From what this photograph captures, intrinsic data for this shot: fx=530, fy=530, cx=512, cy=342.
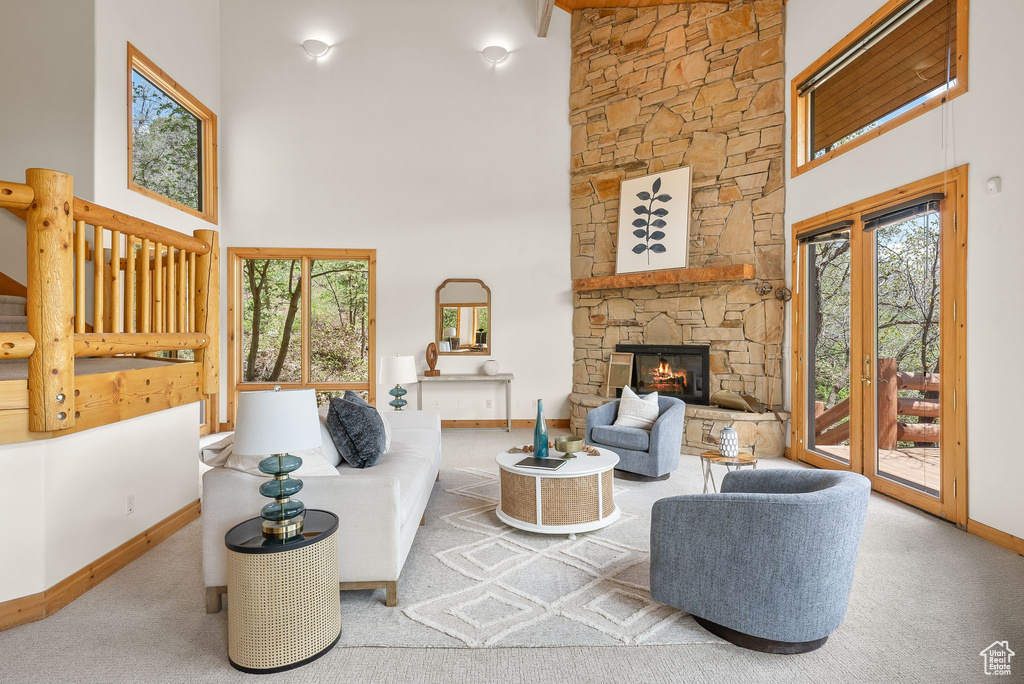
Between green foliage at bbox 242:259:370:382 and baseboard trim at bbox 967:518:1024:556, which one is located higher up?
green foliage at bbox 242:259:370:382

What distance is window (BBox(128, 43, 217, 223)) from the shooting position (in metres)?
5.05

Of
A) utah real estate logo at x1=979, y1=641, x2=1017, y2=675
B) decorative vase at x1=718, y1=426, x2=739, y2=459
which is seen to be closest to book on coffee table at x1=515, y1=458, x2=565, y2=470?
decorative vase at x1=718, y1=426, x2=739, y2=459

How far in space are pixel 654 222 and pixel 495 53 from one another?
2.98 metres

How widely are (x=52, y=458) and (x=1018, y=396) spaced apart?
500cm

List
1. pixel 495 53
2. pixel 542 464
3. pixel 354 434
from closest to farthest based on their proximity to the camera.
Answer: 1. pixel 354 434
2. pixel 542 464
3. pixel 495 53

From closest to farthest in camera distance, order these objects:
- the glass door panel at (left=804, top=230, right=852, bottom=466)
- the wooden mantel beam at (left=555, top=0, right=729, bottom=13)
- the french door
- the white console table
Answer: the french door < the glass door panel at (left=804, top=230, right=852, bottom=466) < the wooden mantel beam at (left=555, top=0, right=729, bottom=13) < the white console table

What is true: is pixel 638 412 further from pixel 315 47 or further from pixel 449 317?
pixel 315 47

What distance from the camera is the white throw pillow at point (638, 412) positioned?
4582mm

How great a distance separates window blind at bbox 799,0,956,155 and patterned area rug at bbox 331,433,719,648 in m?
3.69

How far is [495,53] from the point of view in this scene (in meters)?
6.67

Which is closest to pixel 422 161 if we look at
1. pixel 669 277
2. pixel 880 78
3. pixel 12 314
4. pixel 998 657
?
pixel 669 277

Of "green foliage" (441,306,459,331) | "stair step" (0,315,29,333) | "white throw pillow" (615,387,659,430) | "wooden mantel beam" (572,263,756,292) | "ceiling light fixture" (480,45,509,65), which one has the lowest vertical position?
"white throw pillow" (615,387,659,430)

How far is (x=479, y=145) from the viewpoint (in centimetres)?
678

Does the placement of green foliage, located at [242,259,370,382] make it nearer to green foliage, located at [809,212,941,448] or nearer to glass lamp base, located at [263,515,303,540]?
glass lamp base, located at [263,515,303,540]
